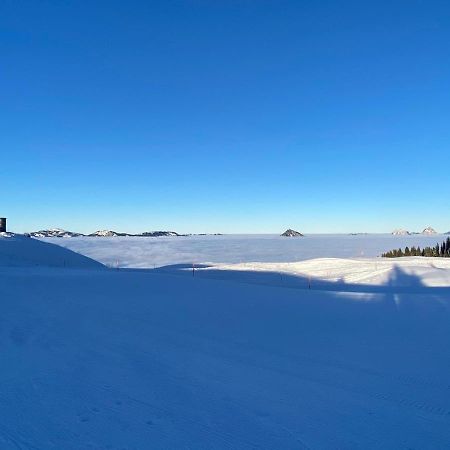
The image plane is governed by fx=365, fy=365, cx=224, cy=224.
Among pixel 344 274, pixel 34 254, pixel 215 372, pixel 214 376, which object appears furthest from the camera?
pixel 344 274

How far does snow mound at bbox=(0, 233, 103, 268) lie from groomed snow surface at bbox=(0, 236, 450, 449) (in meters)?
11.9

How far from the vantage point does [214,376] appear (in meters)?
5.38

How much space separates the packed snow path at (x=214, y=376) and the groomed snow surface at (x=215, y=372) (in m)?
0.02

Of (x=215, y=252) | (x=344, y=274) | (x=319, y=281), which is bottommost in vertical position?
(x=319, y=281)

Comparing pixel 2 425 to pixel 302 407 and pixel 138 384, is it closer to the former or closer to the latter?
pixel 138 384

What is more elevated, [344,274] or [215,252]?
[215,252]

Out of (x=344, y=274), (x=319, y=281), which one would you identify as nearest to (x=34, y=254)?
(x=319, y=281)

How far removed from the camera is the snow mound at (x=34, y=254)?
22.4 m

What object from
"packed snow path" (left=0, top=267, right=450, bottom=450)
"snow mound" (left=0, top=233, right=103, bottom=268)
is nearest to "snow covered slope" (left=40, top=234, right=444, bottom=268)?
"snow mound" (left=0, top=233, right=103, bottom=268)

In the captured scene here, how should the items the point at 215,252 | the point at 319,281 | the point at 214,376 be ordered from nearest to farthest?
the point at 214,376
the point at 319,281
the point at 215,252

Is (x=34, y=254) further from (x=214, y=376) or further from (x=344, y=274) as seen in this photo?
(x=214, y=376)

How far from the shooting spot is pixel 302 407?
4457 mm

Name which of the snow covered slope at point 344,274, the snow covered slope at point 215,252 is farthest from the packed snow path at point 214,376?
the snow covered slope at point 215,252

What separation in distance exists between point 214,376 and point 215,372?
0.54ft
